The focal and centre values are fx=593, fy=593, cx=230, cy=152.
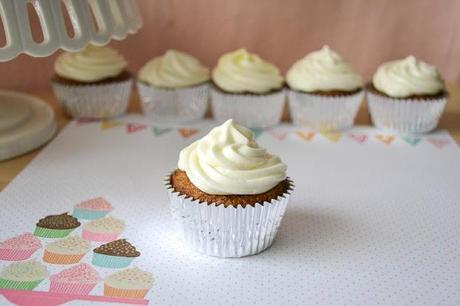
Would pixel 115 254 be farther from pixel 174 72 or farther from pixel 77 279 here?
pixel 174 72

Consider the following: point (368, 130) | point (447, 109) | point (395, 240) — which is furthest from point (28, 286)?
point (447, 109)

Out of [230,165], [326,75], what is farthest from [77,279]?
[326,75]

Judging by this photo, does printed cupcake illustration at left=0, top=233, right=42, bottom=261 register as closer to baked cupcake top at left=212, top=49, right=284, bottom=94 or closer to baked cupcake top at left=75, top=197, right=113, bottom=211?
baked cupcake top at left=75, top=197, right=113, bottom=211

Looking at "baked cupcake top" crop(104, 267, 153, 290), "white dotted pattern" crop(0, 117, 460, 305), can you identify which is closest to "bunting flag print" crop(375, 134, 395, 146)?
"white dotted pattern" crop(0, 117, 460, 305)

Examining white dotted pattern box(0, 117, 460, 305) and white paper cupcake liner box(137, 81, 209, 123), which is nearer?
white dotted pattern box(0, 117, 460, 305)

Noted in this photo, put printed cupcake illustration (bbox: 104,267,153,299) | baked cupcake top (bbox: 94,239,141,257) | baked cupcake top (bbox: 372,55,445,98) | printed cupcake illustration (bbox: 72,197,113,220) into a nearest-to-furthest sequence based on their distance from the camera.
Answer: printed cupcake illustration (bbox: 104,267,153,299) → baked cupcake top (bbox: 94,239,141,257) → printed cupcake illustration (bbox: 72,197,113,220) → baked cupcake top (bbox: 372,55,445,98)

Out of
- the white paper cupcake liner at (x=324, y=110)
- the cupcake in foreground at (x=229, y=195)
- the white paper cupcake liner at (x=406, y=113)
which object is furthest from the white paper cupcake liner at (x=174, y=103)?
the cupcake in foreground at (x=229, y=195)

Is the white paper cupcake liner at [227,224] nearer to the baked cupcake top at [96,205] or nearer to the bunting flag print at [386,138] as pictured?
the baked cupcake top at [96,205]
